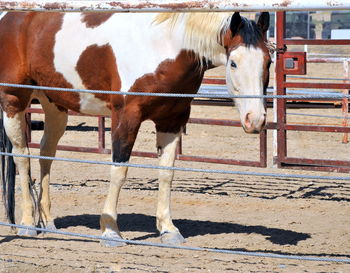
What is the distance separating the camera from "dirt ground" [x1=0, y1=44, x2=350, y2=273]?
5.23 m

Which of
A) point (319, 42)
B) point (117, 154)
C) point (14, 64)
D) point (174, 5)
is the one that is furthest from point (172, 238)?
point (319, 42)

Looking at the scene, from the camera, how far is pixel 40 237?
19.9 feet

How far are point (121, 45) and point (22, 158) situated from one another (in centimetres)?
121

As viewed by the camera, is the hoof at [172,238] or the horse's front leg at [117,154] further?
the hoof at [172,238]

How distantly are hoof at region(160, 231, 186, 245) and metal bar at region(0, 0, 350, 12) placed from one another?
2.25 m

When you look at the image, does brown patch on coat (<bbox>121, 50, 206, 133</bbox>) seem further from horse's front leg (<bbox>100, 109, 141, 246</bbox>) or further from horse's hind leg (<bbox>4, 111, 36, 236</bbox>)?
horse's hind leg (<bbox>4, 111, 36, 236</bbox>)

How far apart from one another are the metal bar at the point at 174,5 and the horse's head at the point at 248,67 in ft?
4.19

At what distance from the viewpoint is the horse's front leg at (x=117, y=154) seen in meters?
5.62

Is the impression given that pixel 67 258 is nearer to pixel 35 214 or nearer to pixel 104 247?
pixel 104 247

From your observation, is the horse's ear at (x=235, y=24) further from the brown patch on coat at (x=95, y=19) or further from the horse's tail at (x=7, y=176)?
the horse's tail at (x=7, y=176)

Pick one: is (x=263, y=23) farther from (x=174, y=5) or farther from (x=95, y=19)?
(x=174, y=5)

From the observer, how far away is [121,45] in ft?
18.6

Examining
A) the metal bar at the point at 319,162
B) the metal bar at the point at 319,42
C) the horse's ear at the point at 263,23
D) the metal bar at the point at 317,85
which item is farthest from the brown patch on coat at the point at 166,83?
the metal bar at the point at 319,162

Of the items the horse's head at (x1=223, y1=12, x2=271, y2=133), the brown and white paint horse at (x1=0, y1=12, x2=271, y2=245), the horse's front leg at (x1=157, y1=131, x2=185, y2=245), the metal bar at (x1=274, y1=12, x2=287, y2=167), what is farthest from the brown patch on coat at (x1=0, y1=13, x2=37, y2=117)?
the metal bar at (x1=274, y1=12, x2=287, y2=167)
